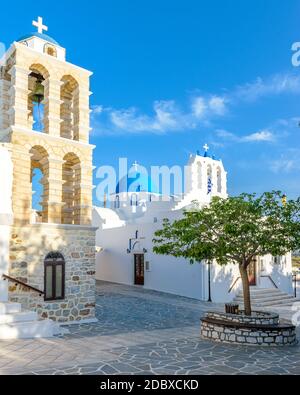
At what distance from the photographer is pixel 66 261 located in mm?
13203

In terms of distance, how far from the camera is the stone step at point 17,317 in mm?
10234

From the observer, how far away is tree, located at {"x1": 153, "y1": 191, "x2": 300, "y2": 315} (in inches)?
424

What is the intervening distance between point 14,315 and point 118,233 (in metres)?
16.9

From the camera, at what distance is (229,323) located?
33.8ft

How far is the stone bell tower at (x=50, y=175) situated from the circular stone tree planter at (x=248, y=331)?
506 cm

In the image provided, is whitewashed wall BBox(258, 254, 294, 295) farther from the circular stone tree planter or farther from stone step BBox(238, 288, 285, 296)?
the circular stone tree planter

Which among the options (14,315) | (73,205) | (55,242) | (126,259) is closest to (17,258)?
(55,242)

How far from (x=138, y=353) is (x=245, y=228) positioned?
452 cm

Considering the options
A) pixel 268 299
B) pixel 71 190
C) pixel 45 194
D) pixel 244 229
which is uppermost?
pixel 71 190

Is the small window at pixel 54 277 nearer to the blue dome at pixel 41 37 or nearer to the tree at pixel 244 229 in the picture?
the tree at pixel 244 229

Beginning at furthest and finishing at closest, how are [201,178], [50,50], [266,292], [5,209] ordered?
[201,178]
[266,292]
[50,50]
[5,209]

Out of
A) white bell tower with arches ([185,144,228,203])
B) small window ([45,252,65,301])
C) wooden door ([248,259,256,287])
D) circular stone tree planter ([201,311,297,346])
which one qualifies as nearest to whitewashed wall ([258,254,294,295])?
wooden door ([248,259,256,287])

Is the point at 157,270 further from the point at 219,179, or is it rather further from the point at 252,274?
the point at 219,179

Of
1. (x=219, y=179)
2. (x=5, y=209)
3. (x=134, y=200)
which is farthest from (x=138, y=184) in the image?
(x=5, y=209)
